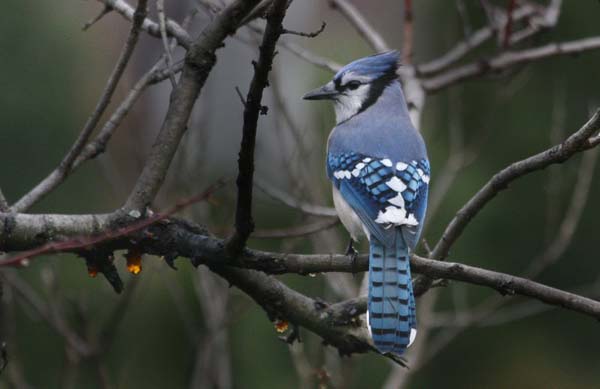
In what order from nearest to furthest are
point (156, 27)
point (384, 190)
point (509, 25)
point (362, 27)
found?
point (156, 27) < point (384, 190) < point (509, 25) < point (362, 27)

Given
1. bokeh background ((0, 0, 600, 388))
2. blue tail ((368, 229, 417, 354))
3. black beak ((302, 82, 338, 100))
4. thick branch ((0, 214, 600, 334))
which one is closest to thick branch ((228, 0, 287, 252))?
thick branch ((0, 214, 600, 334))

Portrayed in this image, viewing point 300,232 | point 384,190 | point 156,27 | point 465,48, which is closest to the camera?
point 156,27

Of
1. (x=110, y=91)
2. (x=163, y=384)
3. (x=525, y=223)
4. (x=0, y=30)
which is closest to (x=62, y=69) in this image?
(x=0, y=30)

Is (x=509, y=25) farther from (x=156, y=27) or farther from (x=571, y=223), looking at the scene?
(x=156, y=27)

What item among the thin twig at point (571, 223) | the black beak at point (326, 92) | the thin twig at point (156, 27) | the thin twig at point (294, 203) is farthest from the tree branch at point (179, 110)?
the thin twig at point (571, 223)

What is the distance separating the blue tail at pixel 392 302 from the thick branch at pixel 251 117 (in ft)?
1.75

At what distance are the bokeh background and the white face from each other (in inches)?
8.7

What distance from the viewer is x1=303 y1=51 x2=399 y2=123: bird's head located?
4008 mm

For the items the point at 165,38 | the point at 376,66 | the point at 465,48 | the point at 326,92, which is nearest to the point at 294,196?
the point at 326,92

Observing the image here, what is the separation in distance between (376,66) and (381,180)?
2.35 feet

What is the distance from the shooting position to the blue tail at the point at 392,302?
9.27ft

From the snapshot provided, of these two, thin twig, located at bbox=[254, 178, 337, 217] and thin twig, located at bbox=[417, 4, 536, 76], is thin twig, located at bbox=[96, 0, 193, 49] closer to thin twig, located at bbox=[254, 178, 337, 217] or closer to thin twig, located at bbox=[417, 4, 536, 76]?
thin twig, located at bbox=[254, 178, 337, 217]

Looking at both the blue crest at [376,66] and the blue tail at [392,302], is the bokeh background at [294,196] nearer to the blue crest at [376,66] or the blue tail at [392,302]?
the blue crest at [376,66]

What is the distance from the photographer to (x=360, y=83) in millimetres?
4070
